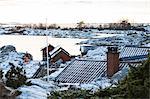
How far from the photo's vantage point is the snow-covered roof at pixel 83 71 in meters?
20.7

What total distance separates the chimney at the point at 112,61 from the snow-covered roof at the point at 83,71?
0.59 m

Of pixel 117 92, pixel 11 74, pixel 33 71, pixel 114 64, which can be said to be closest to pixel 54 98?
pixel 117 92

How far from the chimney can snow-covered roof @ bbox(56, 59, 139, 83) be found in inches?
23.3

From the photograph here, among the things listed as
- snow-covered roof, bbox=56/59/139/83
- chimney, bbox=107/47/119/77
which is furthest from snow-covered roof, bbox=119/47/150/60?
chimney, bbox=107/47/119/77

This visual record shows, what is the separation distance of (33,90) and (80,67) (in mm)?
10646

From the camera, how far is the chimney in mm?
19625

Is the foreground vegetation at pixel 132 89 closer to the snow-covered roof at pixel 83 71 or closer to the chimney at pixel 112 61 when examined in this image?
the chimney at pixel 112 61

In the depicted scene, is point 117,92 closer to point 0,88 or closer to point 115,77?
point 0,88

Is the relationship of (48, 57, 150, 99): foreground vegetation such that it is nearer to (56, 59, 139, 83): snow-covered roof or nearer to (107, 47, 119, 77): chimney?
(107, 47, 119, 77): chimney

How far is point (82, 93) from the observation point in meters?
9.47

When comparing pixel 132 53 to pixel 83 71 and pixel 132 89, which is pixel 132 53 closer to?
pixel 83 71

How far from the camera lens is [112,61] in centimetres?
1994

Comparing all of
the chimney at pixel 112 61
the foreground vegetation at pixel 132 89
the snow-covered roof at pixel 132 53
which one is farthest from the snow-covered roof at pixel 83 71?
the foreground vegetation at pixel 132 89

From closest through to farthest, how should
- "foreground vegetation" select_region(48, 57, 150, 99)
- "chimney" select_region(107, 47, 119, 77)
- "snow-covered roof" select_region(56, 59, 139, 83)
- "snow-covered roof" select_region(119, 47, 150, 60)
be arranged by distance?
"foreground vegetation" select_region(48, 57, 150, 99)
"chimney" select_region(107, 47, 119, 77)
"snow-covered roof" select_region(56, 59, 139, 83)
"snow-covered roof" select_region(119, 47, 150, 60)
